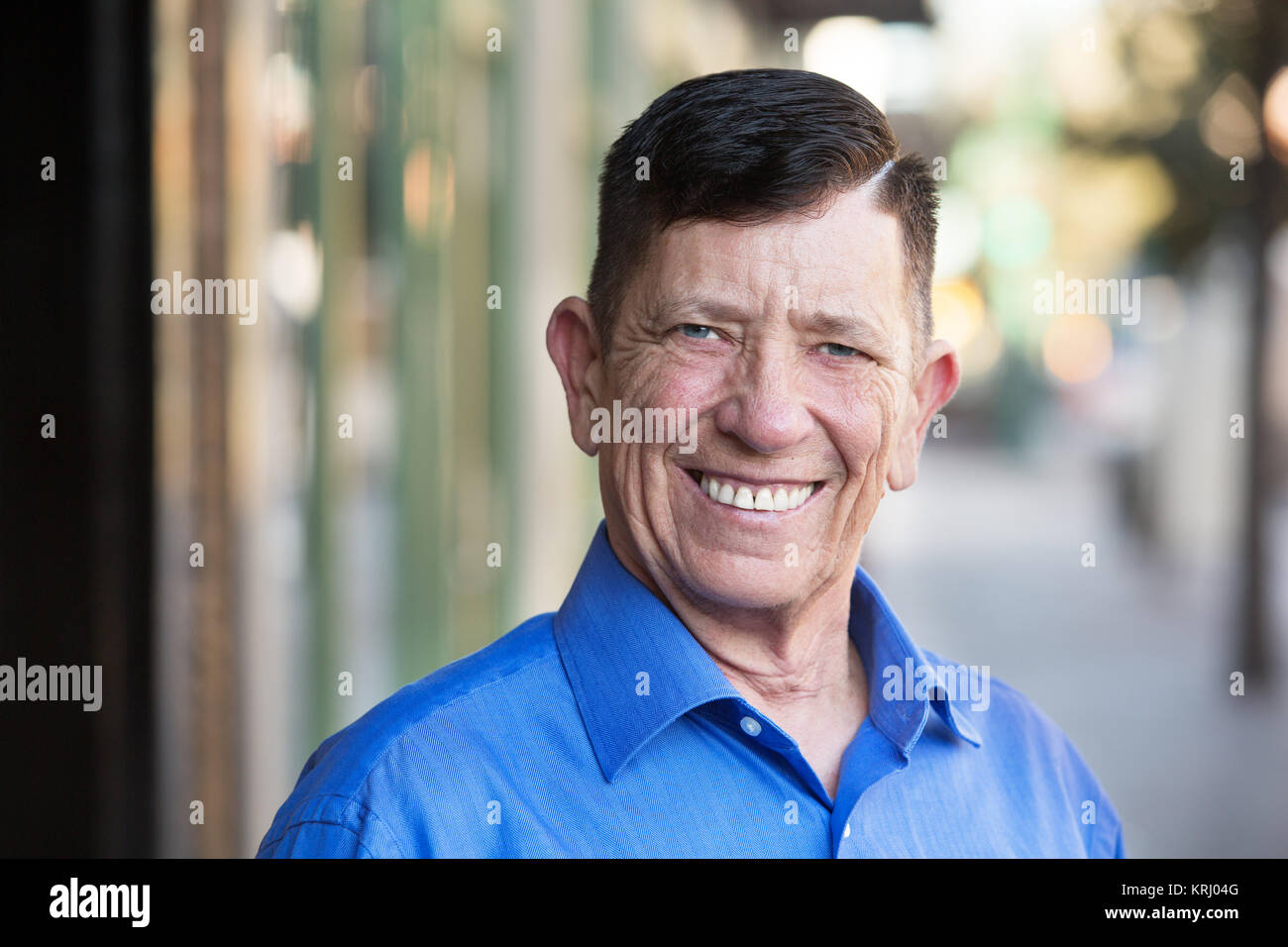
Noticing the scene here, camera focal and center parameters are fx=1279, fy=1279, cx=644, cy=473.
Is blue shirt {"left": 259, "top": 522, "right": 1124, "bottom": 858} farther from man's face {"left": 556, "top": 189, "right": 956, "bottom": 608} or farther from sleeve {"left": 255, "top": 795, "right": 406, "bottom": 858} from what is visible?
man's face {"left": 556, "top": 189, "right": 956, "bottom": 608}

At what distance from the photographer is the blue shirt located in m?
1.27

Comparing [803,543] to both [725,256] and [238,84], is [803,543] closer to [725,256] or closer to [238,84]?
[725,256]

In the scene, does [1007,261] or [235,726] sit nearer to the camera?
[235,726]

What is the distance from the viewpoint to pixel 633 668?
137 cm

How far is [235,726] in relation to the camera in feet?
10.7

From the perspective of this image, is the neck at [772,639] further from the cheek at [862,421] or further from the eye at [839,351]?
the eye at [839,351]

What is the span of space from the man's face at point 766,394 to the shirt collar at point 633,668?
0.17ft

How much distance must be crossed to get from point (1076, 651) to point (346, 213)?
15.8 feet

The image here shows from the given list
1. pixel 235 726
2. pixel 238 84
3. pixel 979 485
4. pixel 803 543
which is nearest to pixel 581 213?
pixel 238 84

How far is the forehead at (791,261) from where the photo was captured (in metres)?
1.22

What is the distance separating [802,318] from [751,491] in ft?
0.61
